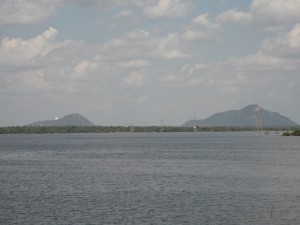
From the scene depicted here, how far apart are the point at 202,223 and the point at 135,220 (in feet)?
15.3

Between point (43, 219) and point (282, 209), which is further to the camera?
point (282, 209)

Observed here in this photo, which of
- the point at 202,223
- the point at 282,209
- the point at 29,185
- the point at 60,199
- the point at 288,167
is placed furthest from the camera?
the point at 288,167

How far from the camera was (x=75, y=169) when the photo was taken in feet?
265

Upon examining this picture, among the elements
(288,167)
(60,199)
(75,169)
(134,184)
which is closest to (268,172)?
(288,167)

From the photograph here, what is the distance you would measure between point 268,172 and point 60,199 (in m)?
34.8

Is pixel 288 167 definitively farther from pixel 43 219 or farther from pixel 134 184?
pixel 43 219

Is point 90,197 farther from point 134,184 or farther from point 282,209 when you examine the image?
point 282,209

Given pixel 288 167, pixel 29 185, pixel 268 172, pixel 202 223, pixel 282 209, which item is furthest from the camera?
pixel 288 167

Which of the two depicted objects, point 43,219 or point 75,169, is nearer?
point 43,219

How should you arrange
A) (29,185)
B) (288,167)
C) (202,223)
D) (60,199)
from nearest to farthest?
(202,223) < (60,199) < (29,185) < (288,167)

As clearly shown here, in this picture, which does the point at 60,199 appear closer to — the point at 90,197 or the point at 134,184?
the point at 90,197

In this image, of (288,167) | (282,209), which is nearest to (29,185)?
(282,209)

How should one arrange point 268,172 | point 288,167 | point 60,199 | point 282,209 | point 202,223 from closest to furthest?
1. point 202,223
2. point 282,209
3. point 60,199
4. point 268,172
5. point 288,167

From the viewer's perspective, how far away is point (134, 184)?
194ft
